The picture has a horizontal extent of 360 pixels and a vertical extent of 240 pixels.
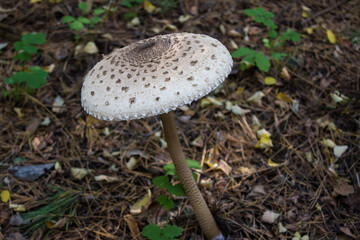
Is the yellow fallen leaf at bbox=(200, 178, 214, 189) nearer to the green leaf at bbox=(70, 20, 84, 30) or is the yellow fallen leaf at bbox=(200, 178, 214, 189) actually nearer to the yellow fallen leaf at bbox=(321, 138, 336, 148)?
the yellow fallen leaf at bbox=(321, 138, 336, 148)

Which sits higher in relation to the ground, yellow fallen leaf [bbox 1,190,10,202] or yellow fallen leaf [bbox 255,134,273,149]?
yellow fallen leaf [bbox 255,134,273,149]

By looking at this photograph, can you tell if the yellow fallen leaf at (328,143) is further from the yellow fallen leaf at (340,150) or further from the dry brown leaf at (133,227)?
the dry brown leaf at (133,227)

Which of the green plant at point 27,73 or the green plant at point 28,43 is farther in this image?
the green plant at point 28,43

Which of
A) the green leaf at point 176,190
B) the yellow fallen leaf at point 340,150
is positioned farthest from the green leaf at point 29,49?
the yellow fallen leaf at point 340,150

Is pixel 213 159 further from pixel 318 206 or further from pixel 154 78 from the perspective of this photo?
pixel 154 78

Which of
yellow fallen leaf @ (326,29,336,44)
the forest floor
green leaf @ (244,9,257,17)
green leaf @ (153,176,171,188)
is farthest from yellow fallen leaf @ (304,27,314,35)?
green leaf @ (153,176,171,188)

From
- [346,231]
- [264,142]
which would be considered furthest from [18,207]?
[346,231]
